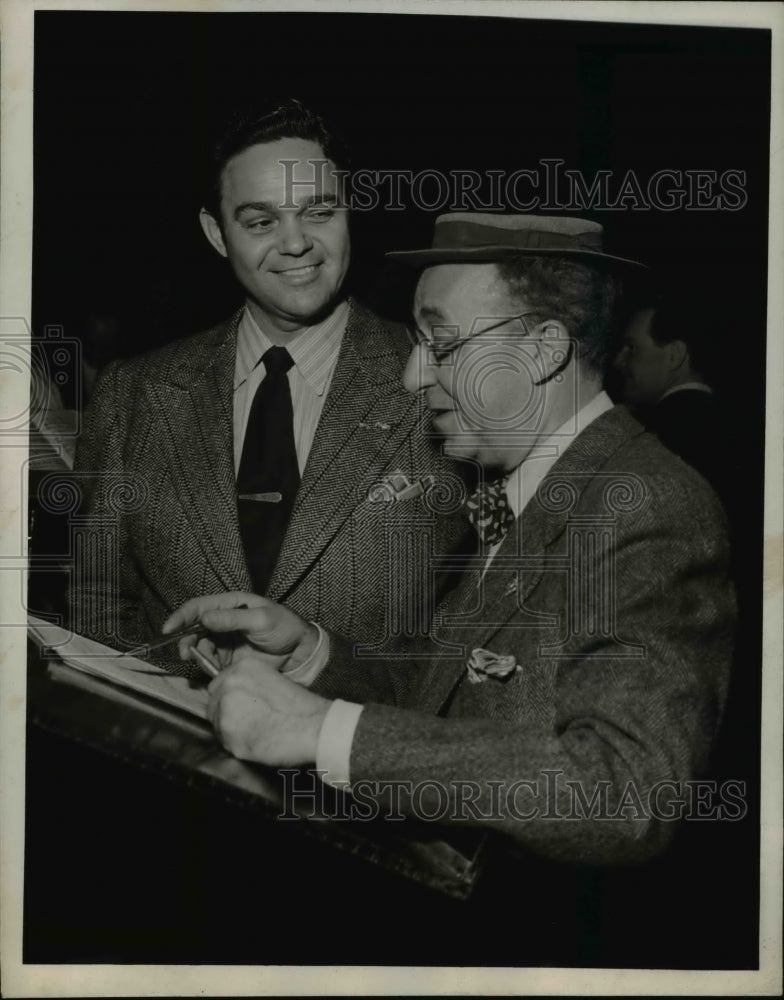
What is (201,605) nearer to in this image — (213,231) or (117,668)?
(117,668)

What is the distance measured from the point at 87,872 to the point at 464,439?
4.72 feet

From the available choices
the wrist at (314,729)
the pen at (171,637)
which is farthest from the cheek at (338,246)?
the wrist at (314,729)

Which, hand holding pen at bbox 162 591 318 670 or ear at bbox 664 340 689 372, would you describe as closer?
hand holding pen at bbox 162 591 318 670

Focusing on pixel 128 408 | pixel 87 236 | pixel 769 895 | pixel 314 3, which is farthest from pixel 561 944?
pixel 314 3

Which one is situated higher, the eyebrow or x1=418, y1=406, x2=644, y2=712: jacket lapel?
the eyebrow

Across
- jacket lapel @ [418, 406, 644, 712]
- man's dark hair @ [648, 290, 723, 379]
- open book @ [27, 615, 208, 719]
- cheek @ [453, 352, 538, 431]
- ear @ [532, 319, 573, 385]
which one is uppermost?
man's dark hair @ [648, 290, 723, 379]

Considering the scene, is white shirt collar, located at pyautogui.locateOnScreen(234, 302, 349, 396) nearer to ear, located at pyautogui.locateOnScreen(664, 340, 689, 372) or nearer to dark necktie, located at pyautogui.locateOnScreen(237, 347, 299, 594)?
dark necktie, located at pyautogui.locateOnScreen(237, 347, 299, 594)

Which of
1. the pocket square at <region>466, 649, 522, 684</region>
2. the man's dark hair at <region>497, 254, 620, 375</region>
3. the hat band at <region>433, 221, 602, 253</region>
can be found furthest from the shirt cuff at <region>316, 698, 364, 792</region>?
the hat band at <region>433, 221, 602, 253</region>

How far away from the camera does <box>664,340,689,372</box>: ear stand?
264 cm

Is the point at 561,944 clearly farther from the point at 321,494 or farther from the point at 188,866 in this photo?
the point at 321,494

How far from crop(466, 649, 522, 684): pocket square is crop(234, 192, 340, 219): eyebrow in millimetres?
1130

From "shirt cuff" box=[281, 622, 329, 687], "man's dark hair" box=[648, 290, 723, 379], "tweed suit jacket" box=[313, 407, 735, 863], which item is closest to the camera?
"tweed suit jacket" box=[313, 407, 735, 863]

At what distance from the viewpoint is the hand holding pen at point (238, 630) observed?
2.54 m

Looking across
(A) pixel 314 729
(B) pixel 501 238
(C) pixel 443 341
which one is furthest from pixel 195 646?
(B) pixel 501 238
